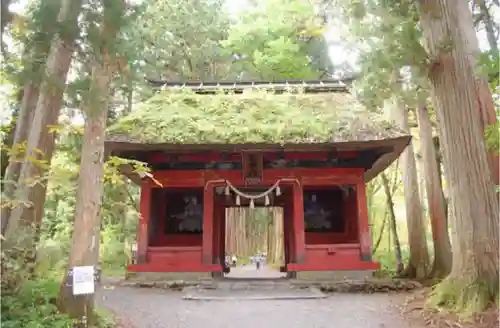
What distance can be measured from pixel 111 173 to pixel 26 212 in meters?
1.27

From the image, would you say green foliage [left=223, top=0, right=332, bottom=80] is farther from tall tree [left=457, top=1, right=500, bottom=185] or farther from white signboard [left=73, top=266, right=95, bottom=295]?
white signboard [left=73, top=266, right=95, bottom=295]

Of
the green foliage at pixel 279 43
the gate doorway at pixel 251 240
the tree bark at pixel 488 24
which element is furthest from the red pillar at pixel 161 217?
the gate doorway at pixel 251 240

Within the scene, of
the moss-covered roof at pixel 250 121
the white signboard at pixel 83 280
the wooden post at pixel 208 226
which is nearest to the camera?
the white signboard at pixel 83 280

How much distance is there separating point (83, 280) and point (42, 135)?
6.77 feet

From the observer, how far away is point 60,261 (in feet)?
31.9

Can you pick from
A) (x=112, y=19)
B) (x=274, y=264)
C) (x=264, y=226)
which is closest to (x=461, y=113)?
(x=112, y=19)

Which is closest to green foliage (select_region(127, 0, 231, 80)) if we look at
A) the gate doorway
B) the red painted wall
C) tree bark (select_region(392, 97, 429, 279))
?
the gate doorway

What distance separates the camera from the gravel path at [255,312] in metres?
5.60

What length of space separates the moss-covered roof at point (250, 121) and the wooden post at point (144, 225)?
1780 millimetres

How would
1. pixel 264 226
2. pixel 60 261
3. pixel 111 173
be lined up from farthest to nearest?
pixel 264 226 → pixel 60 261 → pixel 111 173

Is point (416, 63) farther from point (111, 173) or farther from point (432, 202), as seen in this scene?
point (432, 202)

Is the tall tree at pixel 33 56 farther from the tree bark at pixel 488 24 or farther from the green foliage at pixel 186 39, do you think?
the green foliage at pixel 186 39

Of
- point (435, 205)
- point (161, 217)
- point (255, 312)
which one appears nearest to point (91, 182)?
point (255, 312)

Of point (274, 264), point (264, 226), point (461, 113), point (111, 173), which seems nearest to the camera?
point (461, 113)
